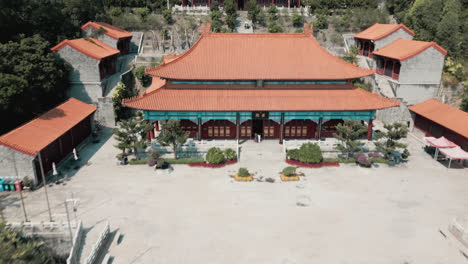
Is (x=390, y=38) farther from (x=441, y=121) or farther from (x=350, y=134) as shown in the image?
(x=350, y=134)

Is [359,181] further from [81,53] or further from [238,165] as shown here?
[81,53]

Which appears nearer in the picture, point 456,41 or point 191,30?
point 456,41

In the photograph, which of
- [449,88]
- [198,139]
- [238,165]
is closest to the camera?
[238,165]

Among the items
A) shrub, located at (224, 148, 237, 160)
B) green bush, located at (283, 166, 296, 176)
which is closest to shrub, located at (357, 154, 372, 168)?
green bush, located at (283, 166, 296, 176)

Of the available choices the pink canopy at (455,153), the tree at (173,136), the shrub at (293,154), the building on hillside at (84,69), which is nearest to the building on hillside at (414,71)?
the pink canopy at (455,153)

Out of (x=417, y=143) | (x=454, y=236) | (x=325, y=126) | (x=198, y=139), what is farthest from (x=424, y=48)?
(x=198, y=139)

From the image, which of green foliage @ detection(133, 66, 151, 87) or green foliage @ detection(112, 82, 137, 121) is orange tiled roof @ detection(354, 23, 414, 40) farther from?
green foliage @ detection(112, 82, 137, 121)
